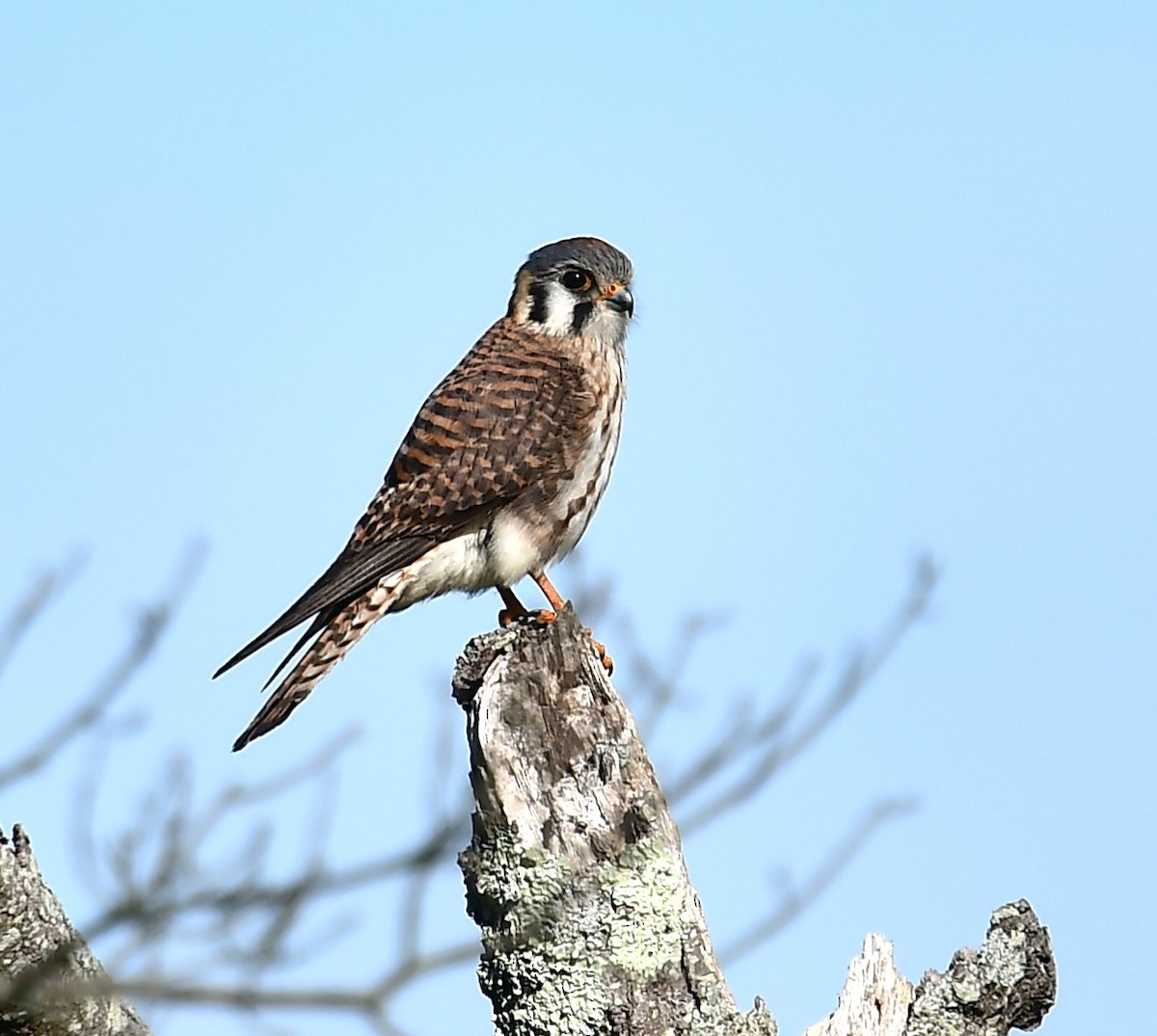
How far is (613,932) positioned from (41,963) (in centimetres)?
93

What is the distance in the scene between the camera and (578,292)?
646 centimetres

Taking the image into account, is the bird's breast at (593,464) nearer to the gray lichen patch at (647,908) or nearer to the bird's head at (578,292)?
the bird's head at (578,292)

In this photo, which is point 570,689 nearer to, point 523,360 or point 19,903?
point 19,903

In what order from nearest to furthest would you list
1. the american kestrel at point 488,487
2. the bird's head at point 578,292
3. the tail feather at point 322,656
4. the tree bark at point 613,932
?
the tree bark at point 613,932
the tail feather at point 322,656
the american kestrel at point 488,487
the bird's head at point 578,292

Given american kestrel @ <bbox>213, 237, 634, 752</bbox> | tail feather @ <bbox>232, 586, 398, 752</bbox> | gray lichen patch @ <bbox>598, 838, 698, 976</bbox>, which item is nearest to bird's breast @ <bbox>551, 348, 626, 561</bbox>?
american kestrel @ <bbox>213, 237, 634, 752</bbox>

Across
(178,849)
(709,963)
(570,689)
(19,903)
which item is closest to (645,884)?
(709,963)

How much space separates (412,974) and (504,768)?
0.53 m

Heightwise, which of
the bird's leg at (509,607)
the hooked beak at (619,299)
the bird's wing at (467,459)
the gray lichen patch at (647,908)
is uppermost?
the hooked beak at (619,299)

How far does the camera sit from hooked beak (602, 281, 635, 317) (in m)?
6.41

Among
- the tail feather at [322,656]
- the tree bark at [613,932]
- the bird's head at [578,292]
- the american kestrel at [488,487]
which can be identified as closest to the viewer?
the tree bark at [613,932]

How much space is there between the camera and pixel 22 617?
123 inches

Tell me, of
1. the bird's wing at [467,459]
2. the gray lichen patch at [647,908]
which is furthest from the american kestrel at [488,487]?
the gray lichen patch at [647,908]

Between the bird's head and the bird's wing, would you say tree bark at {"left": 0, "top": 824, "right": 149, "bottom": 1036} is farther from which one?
the bird's head

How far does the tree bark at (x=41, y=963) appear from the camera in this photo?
244 centimetres
